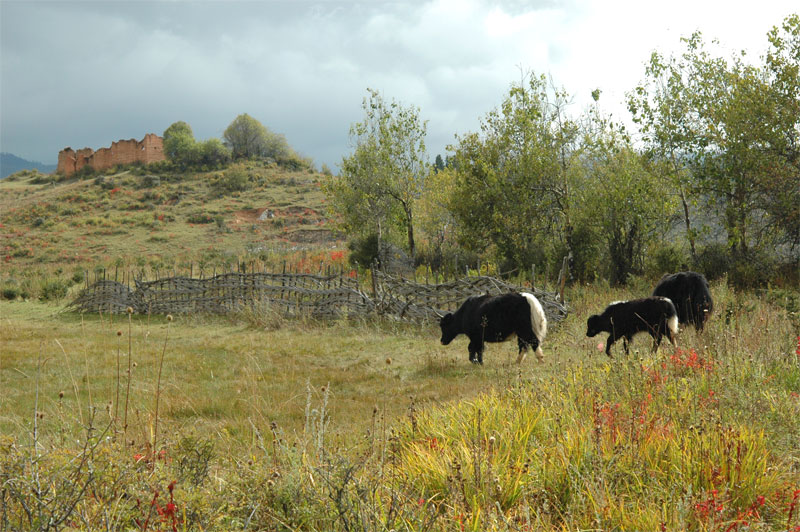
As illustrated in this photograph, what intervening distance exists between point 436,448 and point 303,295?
1014 centimetres

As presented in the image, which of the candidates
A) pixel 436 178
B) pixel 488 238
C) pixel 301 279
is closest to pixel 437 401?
pixel 301 279

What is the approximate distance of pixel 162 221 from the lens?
49.0 metres

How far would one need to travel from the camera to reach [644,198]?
15.8 meters

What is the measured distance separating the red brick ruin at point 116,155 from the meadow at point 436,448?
73754mm

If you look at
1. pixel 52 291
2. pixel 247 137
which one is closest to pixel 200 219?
pixel 52 291

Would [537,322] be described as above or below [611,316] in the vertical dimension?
below

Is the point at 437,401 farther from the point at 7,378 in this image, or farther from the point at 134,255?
the point at 134,255

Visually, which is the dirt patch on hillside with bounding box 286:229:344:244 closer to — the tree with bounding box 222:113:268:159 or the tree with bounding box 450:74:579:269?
the tree with bounding box 450:74:579:269

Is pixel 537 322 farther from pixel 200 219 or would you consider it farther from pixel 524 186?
pixel 200 219

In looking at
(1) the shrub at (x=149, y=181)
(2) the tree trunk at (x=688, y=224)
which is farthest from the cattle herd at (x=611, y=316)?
(1) the shrub at (x=149, y=181)

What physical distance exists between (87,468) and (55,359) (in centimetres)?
850

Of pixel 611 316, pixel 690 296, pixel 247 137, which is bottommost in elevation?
pixel 611 316

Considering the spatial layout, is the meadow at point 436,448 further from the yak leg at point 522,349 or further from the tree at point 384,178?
the tree at point 384,178

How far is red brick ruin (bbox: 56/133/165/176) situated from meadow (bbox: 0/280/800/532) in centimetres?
7375
